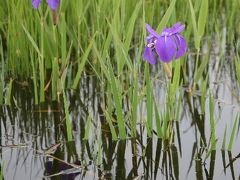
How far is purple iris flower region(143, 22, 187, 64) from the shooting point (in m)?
1.70

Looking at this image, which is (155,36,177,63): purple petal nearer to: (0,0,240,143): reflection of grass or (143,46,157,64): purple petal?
(143,46,157,64): purple petal

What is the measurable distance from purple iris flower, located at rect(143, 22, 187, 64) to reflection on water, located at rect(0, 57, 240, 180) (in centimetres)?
38

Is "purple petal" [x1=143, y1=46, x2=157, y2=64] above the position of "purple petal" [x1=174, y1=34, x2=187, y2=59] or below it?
below

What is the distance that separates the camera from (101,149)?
6.29 ft

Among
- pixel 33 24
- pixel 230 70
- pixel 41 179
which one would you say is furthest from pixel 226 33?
pixel 41 179

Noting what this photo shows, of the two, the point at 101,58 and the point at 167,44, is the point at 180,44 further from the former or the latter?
the point at 101,58

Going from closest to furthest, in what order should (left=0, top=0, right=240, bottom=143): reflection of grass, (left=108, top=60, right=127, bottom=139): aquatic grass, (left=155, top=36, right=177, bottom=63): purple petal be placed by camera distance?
(left=155, top=36, right=177, bottom=63): purple petal
(left=108, top=60, right=127, bottom=139): aquatic grass
(left=0, top=0, right=240, bottom=143): reflection of grass

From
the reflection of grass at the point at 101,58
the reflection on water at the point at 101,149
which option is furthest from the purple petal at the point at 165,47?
the reflection on water at the point at 101,149

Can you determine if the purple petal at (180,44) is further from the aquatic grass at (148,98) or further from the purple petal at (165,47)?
the aquatic grass at (148,98)

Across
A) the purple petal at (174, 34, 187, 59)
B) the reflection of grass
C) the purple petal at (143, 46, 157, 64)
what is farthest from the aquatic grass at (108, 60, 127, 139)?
the purple petal at (174, 34, 187, 59)

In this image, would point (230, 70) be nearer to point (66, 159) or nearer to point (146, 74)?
point (146, 74)

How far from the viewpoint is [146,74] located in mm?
1853

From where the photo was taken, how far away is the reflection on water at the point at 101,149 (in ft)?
5.73

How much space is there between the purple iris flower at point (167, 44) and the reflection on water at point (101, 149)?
0.38 m
